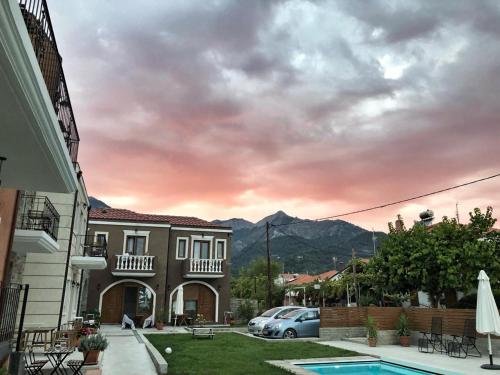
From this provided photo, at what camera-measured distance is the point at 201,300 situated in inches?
1070

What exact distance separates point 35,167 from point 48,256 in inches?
406

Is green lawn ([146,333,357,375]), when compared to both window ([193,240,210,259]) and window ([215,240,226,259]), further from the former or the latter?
window ([215,240,226,259])

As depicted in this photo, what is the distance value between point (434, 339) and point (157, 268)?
17.2 meters

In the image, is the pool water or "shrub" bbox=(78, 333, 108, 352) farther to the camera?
the pool water

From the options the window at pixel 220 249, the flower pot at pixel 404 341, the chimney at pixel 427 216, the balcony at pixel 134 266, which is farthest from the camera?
the chimney at pixel 427 216

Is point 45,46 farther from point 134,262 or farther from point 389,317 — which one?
point 134,262

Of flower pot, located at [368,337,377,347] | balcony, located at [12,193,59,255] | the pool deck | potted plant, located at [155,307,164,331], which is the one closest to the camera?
the pool deck

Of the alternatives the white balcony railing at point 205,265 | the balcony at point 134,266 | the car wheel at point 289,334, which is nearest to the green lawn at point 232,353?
the car wheel at point 289,334

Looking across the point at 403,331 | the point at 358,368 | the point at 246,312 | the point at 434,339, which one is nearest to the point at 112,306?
the point at 246,312

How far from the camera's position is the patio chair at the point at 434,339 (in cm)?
1457

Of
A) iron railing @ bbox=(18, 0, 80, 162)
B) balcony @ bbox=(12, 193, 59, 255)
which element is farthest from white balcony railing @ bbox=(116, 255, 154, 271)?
iron railing @ bbox=(18, 0, 80, 162)

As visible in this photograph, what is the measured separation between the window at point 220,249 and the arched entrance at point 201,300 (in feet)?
7.11

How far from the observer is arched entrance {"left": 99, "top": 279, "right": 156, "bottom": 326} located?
2539cm

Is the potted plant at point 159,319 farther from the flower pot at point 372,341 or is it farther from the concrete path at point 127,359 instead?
the flower pot at point 372,341
